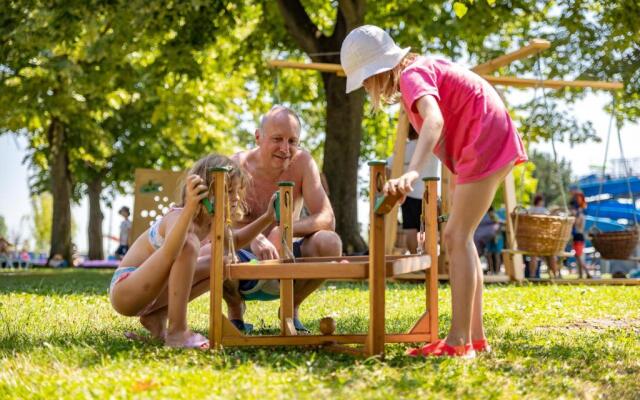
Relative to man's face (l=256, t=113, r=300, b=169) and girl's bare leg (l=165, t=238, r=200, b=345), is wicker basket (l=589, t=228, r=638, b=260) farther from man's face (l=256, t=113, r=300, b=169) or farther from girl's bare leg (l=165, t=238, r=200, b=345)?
girl's bare leg (l=165, t=238, r=200, b=345)

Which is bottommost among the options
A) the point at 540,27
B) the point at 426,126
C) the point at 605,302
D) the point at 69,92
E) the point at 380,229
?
the point at 605,302

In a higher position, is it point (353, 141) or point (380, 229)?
point (353, 141)

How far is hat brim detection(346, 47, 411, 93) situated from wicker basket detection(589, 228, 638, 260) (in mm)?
10309

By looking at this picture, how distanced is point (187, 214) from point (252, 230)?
740mm

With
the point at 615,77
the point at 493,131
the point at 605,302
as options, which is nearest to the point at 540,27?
the point at 615,77

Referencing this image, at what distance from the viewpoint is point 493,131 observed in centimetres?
405

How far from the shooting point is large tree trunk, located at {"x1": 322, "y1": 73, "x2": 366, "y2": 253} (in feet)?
46.4

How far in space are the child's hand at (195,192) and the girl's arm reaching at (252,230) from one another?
2.16ft

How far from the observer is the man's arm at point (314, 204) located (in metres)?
5.27

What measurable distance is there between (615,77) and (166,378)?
54.8ft

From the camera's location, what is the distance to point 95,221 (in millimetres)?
28875

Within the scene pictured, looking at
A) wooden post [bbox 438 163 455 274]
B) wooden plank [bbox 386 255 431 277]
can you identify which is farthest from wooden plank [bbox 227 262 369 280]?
wooden post [bbox 438 163 455 274]

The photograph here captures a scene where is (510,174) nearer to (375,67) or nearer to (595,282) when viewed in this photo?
(595,282)

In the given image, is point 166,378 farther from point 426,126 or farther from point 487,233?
point 487,233
